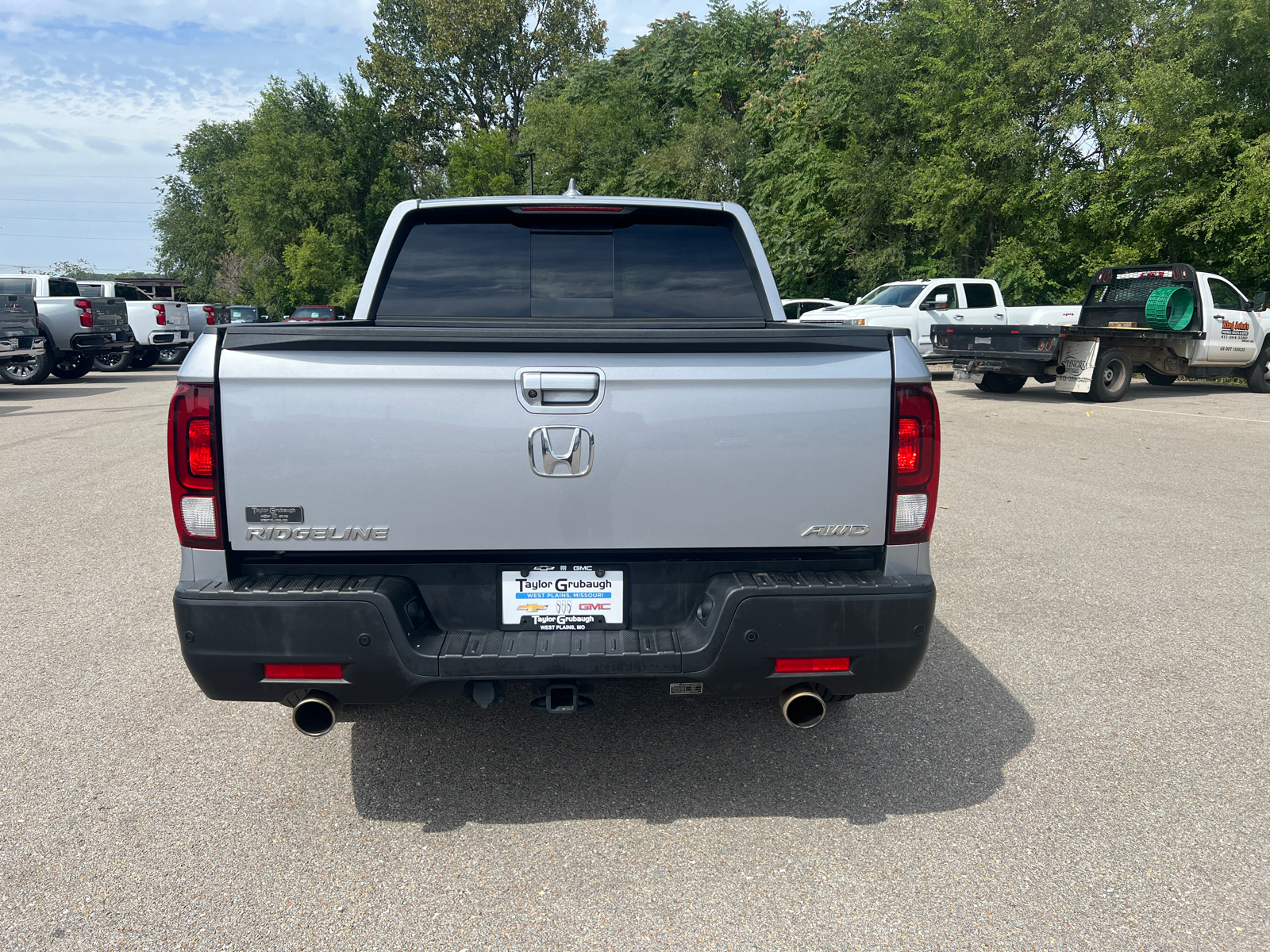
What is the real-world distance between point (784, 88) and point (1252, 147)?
1962 centimetres

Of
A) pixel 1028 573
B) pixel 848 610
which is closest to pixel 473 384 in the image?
pixel 848 610

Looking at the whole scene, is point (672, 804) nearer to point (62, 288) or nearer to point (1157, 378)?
point (1157, 378)

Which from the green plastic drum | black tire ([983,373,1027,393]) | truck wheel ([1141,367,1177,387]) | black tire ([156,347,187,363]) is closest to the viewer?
the green plastic drum

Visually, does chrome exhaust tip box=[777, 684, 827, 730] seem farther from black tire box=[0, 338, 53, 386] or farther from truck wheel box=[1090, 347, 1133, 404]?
black tire box=[0, 338, 53, 386]

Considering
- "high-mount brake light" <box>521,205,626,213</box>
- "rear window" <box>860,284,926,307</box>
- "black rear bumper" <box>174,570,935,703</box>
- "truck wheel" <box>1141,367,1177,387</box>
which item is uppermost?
"high-mount brake light" <box>521,205,626,213</box>

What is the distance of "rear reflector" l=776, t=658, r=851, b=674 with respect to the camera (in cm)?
294

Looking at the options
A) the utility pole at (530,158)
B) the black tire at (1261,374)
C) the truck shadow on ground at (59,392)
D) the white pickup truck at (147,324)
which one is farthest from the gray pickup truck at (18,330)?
the utility pole at (530,158)

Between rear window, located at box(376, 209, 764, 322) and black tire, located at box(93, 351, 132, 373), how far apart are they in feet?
78.2

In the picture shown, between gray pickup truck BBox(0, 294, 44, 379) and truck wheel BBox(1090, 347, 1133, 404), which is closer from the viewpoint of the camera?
truck wheel BBox(1090, 347, 1133, 404)

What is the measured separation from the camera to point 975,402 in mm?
16609

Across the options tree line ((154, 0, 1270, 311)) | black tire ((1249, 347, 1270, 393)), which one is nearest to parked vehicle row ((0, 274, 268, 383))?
tree line ((154, 0, 1270, 311))

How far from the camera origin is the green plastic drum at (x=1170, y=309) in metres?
16.9

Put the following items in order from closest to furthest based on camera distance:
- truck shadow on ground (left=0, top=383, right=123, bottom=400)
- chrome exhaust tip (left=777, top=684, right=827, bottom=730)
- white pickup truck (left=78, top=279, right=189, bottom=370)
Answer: chrome exhaust tip (left=777, top=684, right=827, bottom=730) < truck shadow on ground (left=0, top=383, right=123, bottom=400) < white pickup truck (left=78, top=279, right=189, bottom=370)

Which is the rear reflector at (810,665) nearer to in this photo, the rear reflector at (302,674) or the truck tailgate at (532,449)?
the truck tailgate at (532,449)
